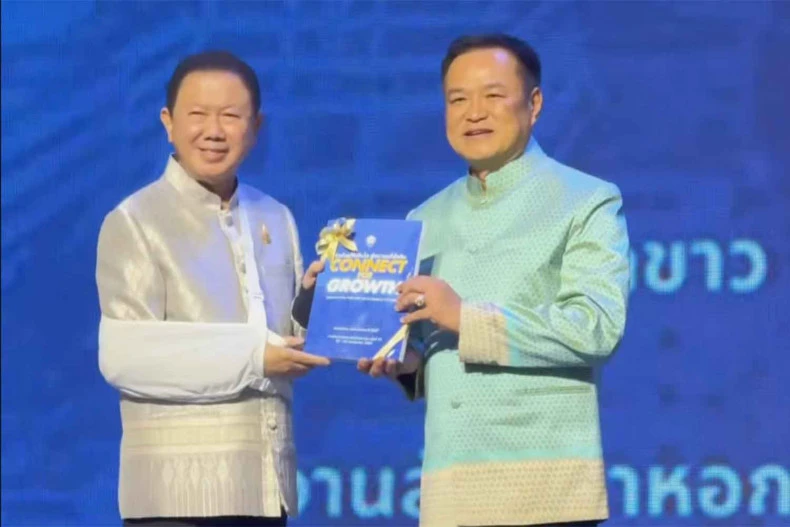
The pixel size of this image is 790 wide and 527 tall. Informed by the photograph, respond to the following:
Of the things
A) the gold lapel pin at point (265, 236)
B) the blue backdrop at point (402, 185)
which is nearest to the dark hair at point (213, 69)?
the gold lapel pin at point (265, 236)

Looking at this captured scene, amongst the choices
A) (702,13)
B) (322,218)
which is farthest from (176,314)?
(702,13)

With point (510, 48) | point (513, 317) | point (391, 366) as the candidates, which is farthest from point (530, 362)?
point (510, 48)

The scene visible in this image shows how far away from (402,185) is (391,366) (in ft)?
4.09

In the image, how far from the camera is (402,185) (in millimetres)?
3588

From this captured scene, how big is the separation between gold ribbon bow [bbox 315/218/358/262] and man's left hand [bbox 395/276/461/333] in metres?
0.17

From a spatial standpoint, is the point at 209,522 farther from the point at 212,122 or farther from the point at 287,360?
the point at 212,122

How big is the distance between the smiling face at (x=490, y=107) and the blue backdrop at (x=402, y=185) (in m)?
1.17

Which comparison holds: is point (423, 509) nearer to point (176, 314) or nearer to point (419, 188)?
point (176, 314)

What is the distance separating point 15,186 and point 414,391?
1593 mm

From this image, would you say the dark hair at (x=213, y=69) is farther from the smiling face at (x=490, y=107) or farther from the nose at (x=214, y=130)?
the smiling face at (x=490, y=107)

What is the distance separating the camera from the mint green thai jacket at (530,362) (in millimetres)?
2248

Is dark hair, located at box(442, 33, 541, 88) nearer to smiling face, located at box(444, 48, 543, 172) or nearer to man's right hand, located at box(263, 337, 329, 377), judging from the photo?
smiling face, located at box(444, 48, 543, 172)

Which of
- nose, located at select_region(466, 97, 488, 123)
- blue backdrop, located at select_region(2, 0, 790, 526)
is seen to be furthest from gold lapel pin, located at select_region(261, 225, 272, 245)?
blue backdrop, located at select_region(2, 0, 790, 526)

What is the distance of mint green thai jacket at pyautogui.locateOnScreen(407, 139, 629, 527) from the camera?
2248 millimetres
